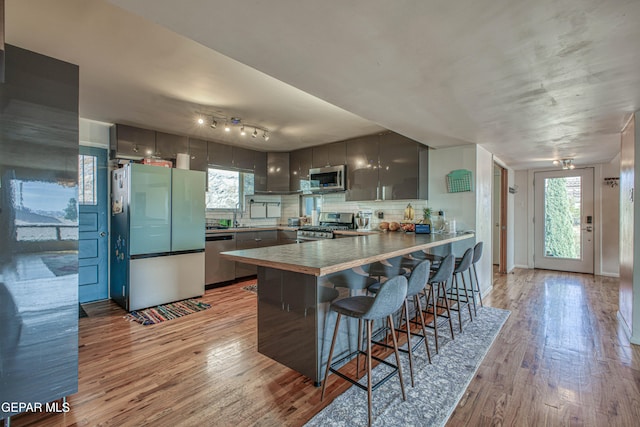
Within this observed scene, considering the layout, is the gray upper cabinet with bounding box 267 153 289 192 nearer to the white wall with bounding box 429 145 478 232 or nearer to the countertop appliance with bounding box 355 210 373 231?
the countertop appliance with bounding box 355 210 373 231

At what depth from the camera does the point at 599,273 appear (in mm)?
5477

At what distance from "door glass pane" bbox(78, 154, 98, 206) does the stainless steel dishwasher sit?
1587mm

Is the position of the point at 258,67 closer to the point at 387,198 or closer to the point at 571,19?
the point at 571,19

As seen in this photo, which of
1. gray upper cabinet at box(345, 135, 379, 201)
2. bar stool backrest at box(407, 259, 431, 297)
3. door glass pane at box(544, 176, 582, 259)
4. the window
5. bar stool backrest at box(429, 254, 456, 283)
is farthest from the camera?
door glass pane at box(544, 176, 582, 259)

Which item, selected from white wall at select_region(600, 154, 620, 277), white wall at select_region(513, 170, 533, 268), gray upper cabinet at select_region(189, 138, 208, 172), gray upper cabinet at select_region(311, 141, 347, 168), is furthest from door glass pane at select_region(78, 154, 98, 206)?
white wall at select_region(600, 154, 620, 277)

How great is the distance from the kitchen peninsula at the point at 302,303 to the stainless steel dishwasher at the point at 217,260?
243cm

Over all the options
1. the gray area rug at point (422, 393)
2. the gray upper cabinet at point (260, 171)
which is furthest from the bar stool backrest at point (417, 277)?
the gray upper cabinet at point (260, 171)

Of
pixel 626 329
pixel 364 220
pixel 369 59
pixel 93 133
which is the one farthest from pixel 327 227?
pixel 626 329

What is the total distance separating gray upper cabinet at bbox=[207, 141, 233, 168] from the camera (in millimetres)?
4730

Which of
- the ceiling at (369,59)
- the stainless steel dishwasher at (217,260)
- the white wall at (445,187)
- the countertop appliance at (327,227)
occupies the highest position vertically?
the ceiling at (369,59)

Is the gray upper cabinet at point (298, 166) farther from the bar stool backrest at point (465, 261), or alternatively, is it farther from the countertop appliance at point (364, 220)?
the bar stool backrest at point (465, 261)

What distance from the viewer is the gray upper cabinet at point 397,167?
4168 mm

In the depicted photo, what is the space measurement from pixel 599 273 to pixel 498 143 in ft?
12.9

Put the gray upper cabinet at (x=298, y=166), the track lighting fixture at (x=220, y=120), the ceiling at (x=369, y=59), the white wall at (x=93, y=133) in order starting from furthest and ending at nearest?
the gray upper cabinet at (x=298, y=166) → the white wall at (x=93, y=133) → the track lighting fixture at (x=220, y=120) → the ceiling at (x=369, y=59)
